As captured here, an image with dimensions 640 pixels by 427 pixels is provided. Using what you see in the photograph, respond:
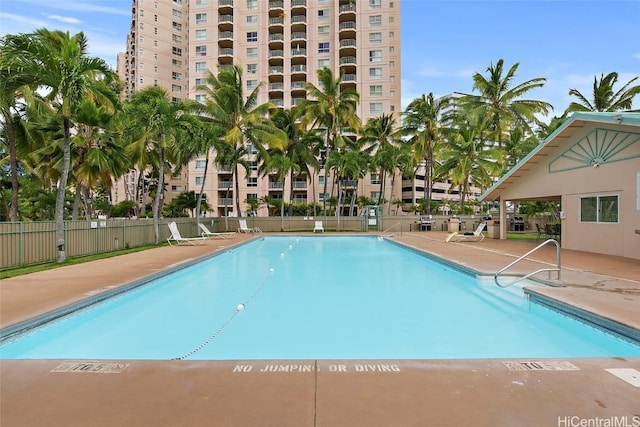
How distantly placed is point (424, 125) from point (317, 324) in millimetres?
29241

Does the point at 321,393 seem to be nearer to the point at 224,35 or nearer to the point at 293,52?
the point at 293,52

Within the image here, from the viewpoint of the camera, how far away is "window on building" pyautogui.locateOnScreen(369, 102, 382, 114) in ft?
156

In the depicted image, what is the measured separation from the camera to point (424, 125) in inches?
1291

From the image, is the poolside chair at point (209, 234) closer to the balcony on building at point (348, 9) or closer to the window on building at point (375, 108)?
the window on building at point (375, 108)

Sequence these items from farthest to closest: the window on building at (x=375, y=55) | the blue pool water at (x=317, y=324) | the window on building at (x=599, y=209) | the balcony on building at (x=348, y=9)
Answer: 1. the balcony on building at (x=348, y=9)
2. the window on building at (x=375, y=55)
3. the window on building at (x=599, y=209)
4. the blue pool water at (x=317, y=324)

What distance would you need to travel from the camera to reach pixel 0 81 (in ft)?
33.0

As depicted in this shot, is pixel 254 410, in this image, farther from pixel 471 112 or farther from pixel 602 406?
pixel 471 112

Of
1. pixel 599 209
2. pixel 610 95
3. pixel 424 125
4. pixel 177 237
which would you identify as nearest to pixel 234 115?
pixel 177 237

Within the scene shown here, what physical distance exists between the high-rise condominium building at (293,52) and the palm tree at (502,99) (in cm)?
2130

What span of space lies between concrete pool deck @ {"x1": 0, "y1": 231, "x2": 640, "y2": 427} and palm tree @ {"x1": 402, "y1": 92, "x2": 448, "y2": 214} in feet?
96.1

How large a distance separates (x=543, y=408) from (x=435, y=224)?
93.8 feet

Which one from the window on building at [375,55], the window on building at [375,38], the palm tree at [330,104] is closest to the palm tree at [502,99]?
the palm tree at [330,104]

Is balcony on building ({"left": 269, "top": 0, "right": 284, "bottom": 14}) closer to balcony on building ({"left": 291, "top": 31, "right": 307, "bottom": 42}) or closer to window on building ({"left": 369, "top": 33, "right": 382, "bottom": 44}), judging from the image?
balcony on building ({"left": 291, "top": 31, "right": 307, "bottom": 42})

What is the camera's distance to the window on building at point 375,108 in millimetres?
47625
